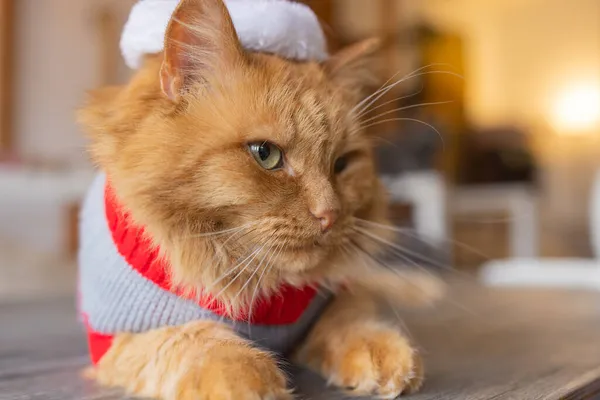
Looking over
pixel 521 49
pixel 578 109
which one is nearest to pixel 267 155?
pixel 578 109

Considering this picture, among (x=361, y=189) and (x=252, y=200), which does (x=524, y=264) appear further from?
(x=252, y=200)

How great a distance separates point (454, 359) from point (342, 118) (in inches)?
17.2

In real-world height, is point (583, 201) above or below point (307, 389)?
below

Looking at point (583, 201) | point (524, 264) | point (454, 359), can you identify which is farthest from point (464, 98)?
point (454, 359)

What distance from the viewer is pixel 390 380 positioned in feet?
2.35

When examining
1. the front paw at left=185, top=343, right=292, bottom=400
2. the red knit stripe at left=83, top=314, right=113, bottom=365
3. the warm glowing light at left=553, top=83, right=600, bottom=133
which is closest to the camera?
the front paw at left=185, top=343, right=292, bottom=400

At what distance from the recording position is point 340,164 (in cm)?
88

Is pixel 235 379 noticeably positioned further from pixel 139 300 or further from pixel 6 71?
pixel 6 71

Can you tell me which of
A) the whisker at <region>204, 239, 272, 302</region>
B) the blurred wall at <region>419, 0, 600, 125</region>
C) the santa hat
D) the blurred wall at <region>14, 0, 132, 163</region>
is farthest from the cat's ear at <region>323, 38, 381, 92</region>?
the blurred wall at <region>419, 0, 600, 125</region>

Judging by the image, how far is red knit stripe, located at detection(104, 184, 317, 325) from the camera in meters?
0.76

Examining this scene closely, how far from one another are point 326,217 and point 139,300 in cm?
26

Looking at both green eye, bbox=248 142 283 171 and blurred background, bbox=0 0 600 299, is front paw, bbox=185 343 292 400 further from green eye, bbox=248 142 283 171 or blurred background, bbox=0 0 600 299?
blurred background, bbox=0 0 600 299

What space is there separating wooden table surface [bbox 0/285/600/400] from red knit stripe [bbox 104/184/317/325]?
10 cm

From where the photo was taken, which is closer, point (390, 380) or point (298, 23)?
point (390, 380)
